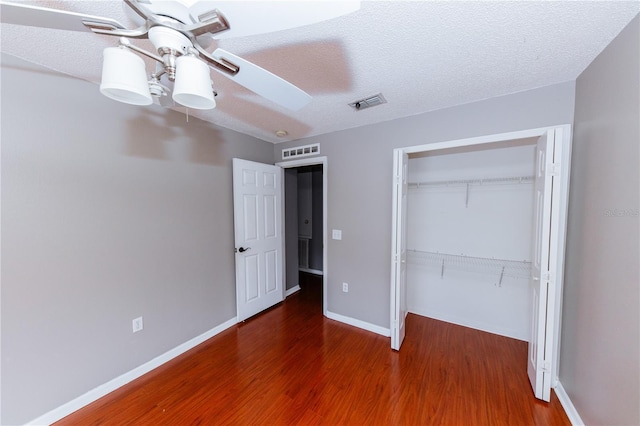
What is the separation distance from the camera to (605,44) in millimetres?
1396

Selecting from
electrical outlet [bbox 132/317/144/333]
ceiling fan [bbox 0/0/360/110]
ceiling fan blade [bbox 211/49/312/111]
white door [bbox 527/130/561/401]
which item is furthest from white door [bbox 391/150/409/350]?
electrical outlet [bbox 132/317/144/333]

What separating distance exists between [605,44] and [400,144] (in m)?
1.44

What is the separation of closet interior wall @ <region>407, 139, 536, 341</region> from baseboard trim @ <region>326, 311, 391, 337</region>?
70cm

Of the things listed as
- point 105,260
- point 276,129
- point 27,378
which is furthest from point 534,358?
point 27,378

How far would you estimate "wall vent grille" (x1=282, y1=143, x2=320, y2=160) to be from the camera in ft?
10.2

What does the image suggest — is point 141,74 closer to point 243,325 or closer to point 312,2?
point 312,2

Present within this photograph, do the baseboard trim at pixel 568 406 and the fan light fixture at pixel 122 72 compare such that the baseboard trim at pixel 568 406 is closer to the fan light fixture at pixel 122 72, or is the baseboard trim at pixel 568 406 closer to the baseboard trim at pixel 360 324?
the baseboard trim at pixel 360 324

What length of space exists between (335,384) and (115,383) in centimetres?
179

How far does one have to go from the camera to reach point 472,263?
2.80m

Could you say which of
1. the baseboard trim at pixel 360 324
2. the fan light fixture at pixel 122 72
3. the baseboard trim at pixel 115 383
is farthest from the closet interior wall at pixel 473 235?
the fan light fixture at pixel 122 72

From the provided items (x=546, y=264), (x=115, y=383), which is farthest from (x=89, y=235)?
(x=546, y=264)

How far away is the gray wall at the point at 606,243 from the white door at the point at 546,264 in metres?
0.15

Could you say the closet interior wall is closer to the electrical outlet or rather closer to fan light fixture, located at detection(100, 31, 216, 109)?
fan light fixture, located at detection(100, 31, 216, 109)

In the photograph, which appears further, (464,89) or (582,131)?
(464,89)
